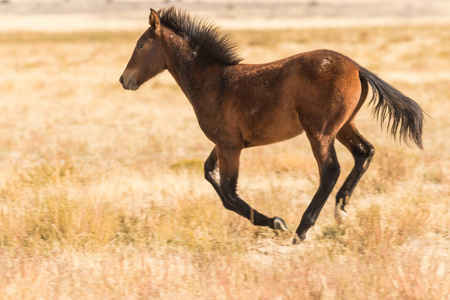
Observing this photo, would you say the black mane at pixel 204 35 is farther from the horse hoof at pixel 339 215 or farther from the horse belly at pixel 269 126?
the horse hoof at pixel 339 215

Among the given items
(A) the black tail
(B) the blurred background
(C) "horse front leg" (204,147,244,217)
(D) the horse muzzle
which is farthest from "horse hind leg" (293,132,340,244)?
(B) the blurred background

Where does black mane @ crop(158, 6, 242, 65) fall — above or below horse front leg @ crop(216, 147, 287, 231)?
above

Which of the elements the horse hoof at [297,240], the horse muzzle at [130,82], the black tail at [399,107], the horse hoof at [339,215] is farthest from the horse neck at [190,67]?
the horse hoof at [339,215]

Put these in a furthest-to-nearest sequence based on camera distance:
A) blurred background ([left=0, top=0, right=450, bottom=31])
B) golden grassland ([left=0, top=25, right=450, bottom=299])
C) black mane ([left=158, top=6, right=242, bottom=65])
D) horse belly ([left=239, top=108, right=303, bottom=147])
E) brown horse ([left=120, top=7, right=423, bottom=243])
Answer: blurred background ([left=0, top=0, right=450, bottom=31])
black mane ([left=158, top=6, right=242, bottom=65])
horse belly ([left=239, top=108, right=303, bottom=147])
brown horse ([left=120, top=7, right=423, bottom=243])
golden grassland ([left=0, top=25, right=450, bottom=299])

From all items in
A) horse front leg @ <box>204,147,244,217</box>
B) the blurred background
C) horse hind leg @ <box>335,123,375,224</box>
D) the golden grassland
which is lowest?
the golden grassland

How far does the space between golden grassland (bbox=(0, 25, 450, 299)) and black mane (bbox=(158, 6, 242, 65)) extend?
1.68 metres

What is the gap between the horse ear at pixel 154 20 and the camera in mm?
5910

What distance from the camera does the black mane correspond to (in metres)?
5.96

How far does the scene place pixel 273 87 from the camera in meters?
5.40

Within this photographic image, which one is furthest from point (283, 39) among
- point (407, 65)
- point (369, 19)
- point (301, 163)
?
point (369, 19)

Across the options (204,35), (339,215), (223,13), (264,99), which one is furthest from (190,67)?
(223,13)

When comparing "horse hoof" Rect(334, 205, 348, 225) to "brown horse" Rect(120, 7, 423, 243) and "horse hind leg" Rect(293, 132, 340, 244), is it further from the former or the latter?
"horse hind leg" Rect(293, 132, 340, 244)

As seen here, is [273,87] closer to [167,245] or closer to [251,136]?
[251,136]

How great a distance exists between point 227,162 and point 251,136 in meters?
0.33
